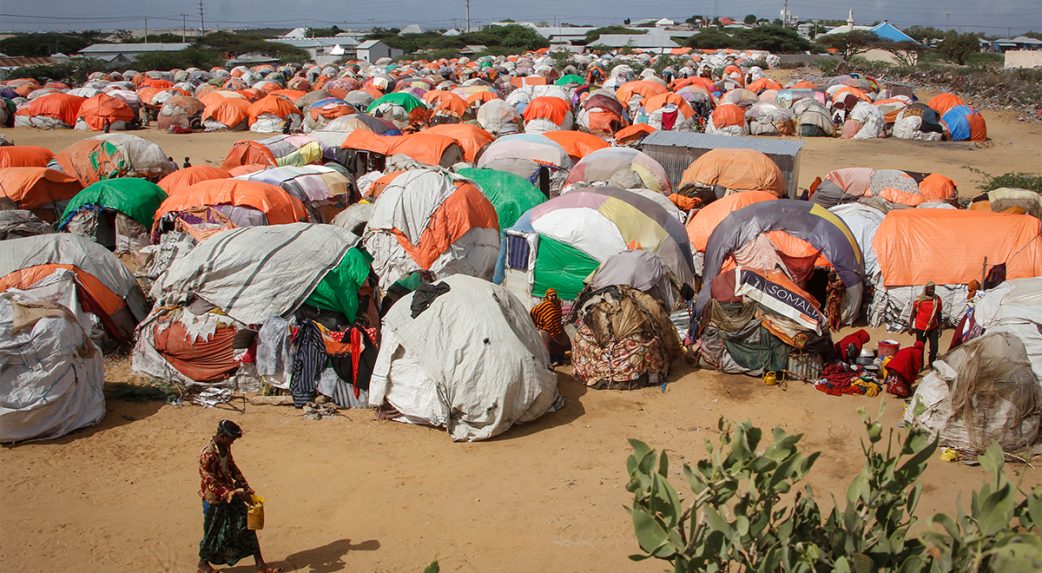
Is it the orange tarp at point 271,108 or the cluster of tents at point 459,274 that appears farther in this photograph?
the orange tarp at point 271,108

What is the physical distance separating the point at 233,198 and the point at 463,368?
698 centimetres

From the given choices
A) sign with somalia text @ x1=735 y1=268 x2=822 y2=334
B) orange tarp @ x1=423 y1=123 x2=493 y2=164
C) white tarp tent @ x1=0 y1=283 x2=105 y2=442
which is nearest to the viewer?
white tarp tent @ x1=0 y1=283 x2=105 y2=442

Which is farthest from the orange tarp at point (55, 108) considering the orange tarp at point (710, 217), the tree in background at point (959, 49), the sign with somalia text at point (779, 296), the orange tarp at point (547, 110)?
the tree in background at point (959, 49)

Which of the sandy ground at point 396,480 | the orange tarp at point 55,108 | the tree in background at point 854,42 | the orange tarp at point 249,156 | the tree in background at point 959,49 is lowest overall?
the sandy ground at point 396,480

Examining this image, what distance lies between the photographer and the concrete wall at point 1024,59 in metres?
53.8

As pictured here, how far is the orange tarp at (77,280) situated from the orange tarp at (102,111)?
82.8 ft

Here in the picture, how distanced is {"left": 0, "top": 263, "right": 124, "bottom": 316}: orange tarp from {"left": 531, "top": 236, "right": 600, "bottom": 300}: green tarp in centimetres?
610

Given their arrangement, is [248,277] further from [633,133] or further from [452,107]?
[452,107]

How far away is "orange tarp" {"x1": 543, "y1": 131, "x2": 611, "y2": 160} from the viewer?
20781 millimetres

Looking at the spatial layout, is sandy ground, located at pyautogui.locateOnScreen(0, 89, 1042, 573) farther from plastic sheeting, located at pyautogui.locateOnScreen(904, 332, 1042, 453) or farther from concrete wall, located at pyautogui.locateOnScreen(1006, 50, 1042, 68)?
concrete wall, located at pyautogui.locateOnScreen(1006, 50, 1042, 68)

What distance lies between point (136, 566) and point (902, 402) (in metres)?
8.85

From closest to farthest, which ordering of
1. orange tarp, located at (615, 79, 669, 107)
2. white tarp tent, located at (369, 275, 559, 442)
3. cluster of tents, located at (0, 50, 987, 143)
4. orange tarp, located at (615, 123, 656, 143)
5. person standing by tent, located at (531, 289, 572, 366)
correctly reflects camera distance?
1. white tarp tent, located at (369, 275, 559, 442)
2. person standing by tent, located at (531, 289, 572, 366)
3. orange tarp, located at (615, 123, 656, 143)
4. cluster of tents, located at (0, 50, 987, 143)
5. orange tarp, located at (615, 79, 669, 107)

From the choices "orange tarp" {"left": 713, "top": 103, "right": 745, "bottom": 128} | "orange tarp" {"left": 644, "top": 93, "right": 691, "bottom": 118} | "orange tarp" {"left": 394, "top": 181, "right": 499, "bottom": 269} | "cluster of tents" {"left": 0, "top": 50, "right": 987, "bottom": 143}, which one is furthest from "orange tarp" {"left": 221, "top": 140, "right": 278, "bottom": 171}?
"orange tarp" {"left": 713, "top": 103, "right": 745, "bottom": 128}

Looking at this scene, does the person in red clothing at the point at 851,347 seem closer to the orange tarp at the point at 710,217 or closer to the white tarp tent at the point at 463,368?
the orange tarp at the point at 710,217
